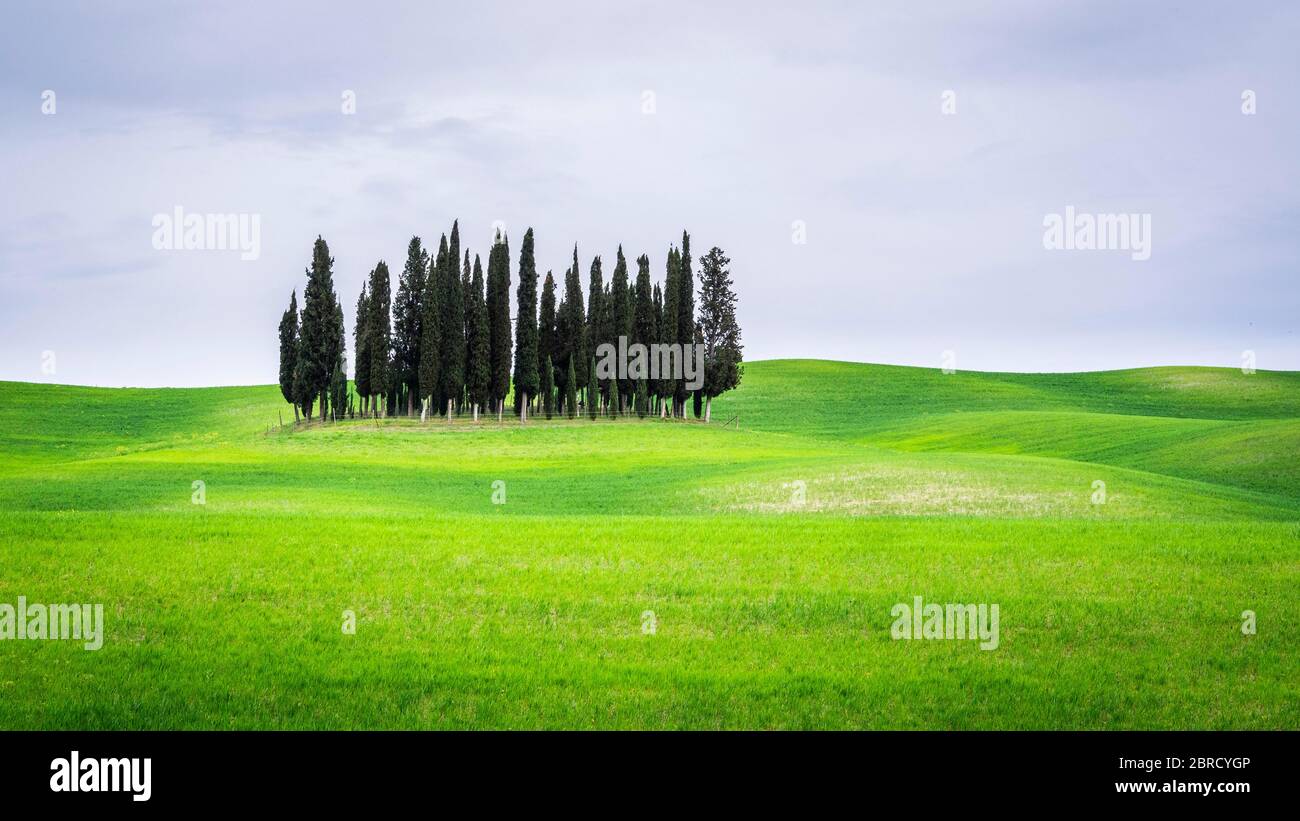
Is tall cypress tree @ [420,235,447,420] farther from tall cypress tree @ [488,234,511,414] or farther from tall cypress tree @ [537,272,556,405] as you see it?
tall cypress tree @ [537,272,556,405]

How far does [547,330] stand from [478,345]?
1116cm

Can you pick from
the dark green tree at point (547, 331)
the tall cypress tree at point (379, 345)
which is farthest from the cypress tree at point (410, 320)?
the dark green tree at point (547, 331)

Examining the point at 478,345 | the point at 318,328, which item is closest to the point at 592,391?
the point at 478,345

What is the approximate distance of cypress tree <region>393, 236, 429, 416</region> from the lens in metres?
86.5

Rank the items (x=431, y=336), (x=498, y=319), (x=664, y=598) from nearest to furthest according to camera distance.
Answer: (x=664, y=598), (x=431, y=336), (x=498, y=319)

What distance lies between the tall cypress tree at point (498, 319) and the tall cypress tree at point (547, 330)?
650 cm

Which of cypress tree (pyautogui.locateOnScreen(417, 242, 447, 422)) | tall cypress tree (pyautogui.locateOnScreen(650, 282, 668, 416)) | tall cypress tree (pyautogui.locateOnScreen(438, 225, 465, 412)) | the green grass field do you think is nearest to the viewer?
the green grass field

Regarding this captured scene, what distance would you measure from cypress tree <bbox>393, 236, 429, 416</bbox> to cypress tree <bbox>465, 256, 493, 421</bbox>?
5333 millimetres

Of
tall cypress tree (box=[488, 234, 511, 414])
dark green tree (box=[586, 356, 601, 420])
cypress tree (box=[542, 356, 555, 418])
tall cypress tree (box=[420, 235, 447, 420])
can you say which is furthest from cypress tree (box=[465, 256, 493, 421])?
dark green tree (box=[586, 356, 601, 420])

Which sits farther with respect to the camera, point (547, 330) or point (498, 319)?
point (547, 330)

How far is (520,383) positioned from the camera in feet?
283

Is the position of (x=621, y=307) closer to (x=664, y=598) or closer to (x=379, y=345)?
(x=379, y=345)

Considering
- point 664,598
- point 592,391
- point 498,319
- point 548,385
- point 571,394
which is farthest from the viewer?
point 548,385

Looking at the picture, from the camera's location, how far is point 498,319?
273 feet
